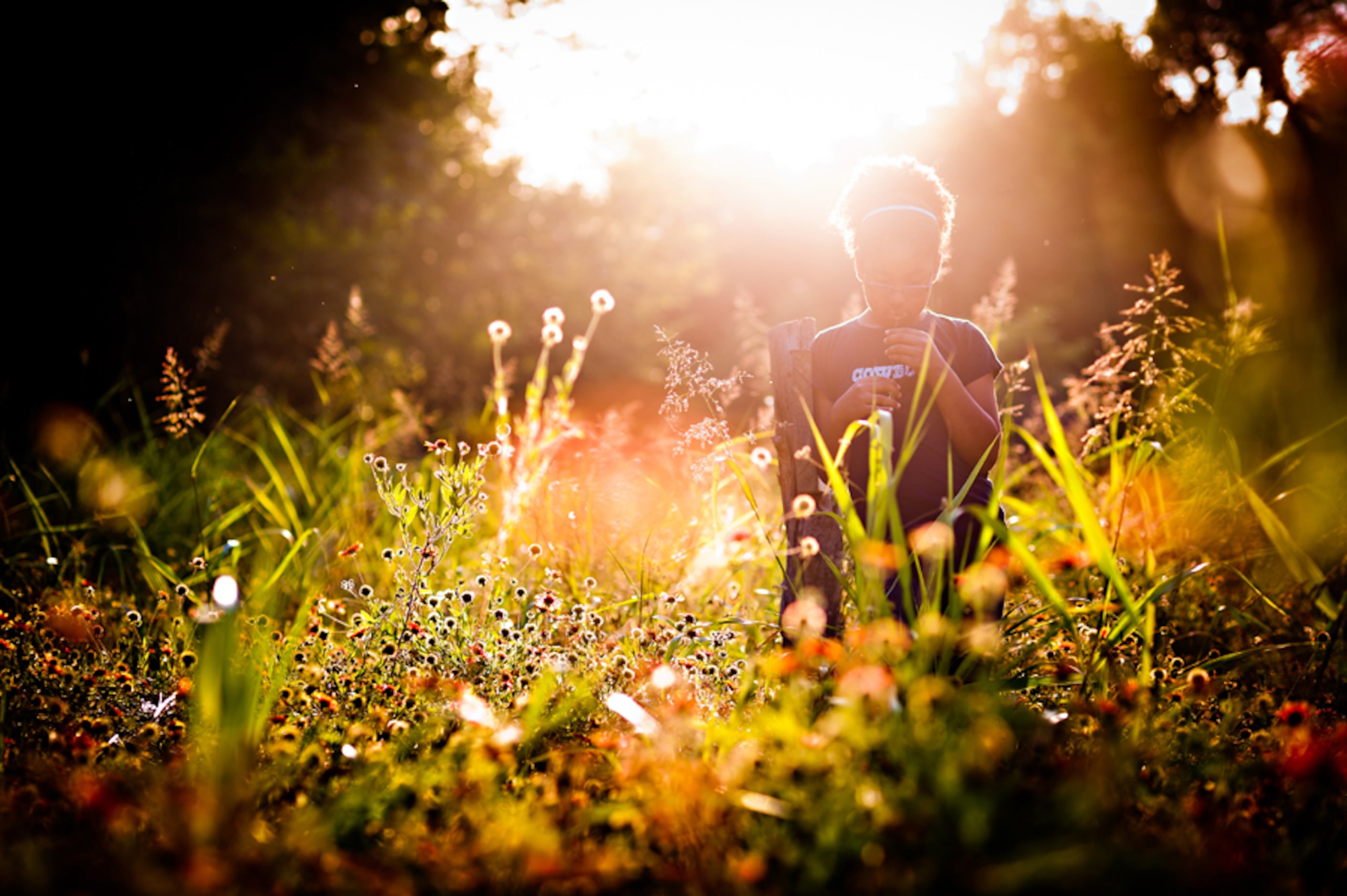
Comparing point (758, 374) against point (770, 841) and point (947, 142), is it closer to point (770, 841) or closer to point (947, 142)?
point (770, 841)

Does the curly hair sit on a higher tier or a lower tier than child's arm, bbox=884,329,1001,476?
higher

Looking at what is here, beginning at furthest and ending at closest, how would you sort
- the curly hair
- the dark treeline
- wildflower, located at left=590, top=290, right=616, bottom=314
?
the dark treeline → wildflower, located at left=590, top=290, right=616, bottom=314 → the curly hair

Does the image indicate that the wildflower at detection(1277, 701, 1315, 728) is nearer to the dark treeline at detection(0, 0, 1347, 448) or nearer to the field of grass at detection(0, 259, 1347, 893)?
the field of grass at detection(0, 259, 1347, 893)

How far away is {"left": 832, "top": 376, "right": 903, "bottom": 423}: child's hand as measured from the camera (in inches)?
92.5

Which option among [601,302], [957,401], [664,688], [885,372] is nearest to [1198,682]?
[957,401]

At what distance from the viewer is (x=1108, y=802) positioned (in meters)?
1.46

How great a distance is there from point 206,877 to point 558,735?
1.10 metres

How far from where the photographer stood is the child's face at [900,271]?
2.42 metres

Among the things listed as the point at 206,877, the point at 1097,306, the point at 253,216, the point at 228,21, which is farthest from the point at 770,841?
the point at 1097,306

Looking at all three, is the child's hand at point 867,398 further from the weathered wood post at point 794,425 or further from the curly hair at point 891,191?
the curly hair at point 891,191

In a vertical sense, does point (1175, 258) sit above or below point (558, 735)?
above

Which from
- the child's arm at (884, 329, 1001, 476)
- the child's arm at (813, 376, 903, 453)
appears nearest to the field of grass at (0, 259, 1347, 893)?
the child's arm at (884, 329, 1001, 476)

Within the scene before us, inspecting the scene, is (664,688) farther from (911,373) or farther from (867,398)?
(911,373)

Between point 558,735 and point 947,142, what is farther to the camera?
point 947,142
